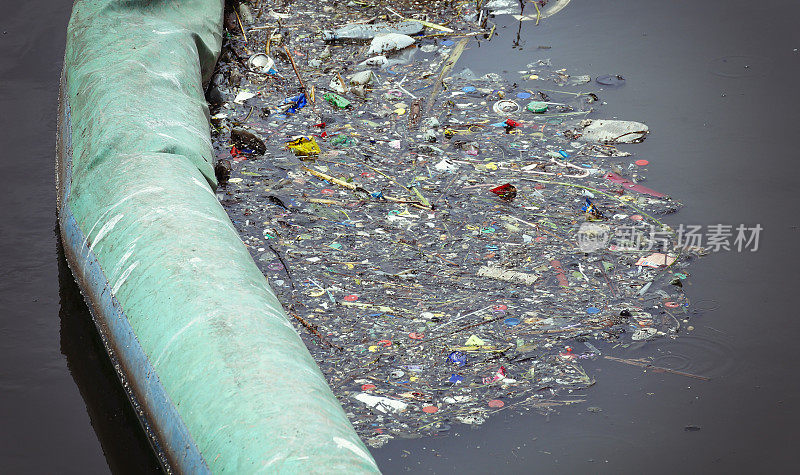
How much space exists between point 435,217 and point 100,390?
1656 mm

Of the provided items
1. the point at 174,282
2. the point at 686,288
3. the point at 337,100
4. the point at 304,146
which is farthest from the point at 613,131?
the point at 174,282

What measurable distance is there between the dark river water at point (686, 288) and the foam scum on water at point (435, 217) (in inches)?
5.1

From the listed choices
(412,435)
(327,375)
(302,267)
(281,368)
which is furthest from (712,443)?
(302,267)

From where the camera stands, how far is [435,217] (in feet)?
11.7

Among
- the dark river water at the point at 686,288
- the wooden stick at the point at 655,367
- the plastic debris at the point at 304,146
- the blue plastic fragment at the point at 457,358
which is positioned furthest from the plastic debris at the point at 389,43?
the wooden stick at the point at 655,367

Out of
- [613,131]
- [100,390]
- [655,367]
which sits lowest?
[100,390]

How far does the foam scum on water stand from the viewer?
9.16 ft

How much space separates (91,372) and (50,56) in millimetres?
2882

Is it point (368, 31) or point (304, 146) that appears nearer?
point (304, 146)

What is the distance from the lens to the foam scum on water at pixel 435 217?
279 cm

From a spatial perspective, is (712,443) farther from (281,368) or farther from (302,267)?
(302,267)

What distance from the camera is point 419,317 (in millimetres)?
3012

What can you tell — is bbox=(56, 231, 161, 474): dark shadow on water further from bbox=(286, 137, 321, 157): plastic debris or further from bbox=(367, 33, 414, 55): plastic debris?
bbox=(367, 33, 414, 55): plastic debris

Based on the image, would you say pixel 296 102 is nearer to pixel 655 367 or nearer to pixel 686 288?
pixel 686 288
